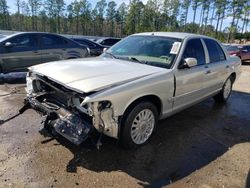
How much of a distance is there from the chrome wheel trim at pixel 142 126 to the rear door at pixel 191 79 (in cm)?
64

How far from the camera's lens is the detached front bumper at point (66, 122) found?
3160mm

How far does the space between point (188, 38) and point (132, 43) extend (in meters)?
1.05

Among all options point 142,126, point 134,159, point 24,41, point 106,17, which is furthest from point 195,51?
point 106,17

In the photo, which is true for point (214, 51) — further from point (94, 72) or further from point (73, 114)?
point (73, 114)

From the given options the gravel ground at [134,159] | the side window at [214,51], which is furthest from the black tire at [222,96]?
the gravel ground at [134,159]

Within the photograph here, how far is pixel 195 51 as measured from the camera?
4.83 meters

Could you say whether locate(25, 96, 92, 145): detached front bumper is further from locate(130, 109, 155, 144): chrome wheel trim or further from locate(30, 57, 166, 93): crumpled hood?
locate(130, 109, 155, 144): chrome wheel trim

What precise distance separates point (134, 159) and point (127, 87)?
103cm

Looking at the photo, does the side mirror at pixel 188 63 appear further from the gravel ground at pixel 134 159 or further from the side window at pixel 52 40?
the side window at pixel 52 40

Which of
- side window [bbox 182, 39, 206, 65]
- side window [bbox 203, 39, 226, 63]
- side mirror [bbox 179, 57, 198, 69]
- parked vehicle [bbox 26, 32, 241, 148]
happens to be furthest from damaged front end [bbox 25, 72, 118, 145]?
side window [bbox 203, 39, 226, 63]

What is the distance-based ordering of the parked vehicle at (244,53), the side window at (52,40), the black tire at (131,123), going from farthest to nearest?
1. the parked vehicle at (244,53)
2. the side window at (52,40)
3. the black tire at (131,123)

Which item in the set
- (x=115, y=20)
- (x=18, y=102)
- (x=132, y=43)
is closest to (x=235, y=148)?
(x=132, y=43)

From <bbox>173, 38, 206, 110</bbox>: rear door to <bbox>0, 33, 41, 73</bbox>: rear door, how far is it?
5348 mm

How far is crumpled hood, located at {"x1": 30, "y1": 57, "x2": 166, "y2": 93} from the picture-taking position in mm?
3238
